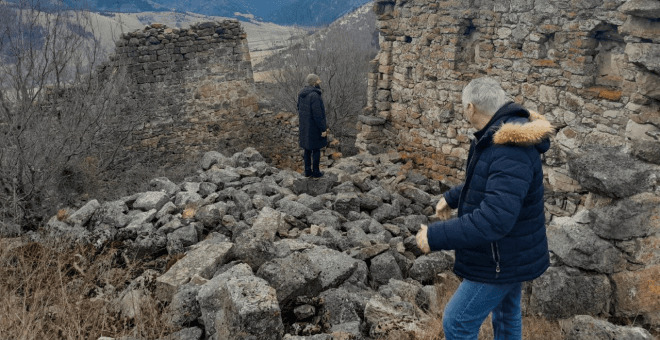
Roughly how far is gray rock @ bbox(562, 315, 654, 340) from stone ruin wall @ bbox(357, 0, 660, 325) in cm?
45

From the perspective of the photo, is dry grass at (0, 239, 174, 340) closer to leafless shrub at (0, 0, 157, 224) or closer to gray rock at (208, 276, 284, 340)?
gray rock at (208, 276, 284, 340)

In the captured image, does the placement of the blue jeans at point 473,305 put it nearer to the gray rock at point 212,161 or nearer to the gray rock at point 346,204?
the gray rock at point 346,204

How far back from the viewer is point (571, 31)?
17.7 feet

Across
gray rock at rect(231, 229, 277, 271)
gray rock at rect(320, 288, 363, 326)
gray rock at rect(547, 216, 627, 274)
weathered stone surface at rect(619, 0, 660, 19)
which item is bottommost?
gray rock at rect(320, 288, 363, 326)

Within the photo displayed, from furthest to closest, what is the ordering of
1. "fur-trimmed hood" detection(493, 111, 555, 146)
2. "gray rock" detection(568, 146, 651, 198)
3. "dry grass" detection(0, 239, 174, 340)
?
"gray rock" detection(568, 146, 651, 198)
"dry grass" detection(0, 239, 174, 340)
"fur-trimmed hood" detection(493, 111, 555, 146)

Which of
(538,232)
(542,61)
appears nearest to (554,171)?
(542,61)

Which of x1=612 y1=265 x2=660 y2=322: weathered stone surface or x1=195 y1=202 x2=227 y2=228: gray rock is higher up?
x1=612 y1=265 x2=660 y2=322: weathered stone surface

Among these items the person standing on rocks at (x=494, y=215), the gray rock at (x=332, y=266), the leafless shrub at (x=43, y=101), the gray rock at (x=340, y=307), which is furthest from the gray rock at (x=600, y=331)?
the leafless shrub at (x=43, y=101)

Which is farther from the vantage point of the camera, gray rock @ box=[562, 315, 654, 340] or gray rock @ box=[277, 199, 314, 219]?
gray rock @ box=[277, 199, 314, 219]

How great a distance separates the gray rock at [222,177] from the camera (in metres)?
7.38

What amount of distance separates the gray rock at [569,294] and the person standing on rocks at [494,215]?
3.34ft

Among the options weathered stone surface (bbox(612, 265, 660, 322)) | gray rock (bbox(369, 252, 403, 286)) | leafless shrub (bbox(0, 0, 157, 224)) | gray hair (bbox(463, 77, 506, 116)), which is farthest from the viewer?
leafless shrub (bbox(0, 0, 157, 224))

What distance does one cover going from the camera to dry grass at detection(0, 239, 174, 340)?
122 inches

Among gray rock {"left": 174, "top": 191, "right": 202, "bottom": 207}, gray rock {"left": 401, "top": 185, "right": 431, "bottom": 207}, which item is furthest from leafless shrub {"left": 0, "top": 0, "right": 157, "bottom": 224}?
gray rock {"left": 401, "top": 185, "right": 431, "bottom": 207}
